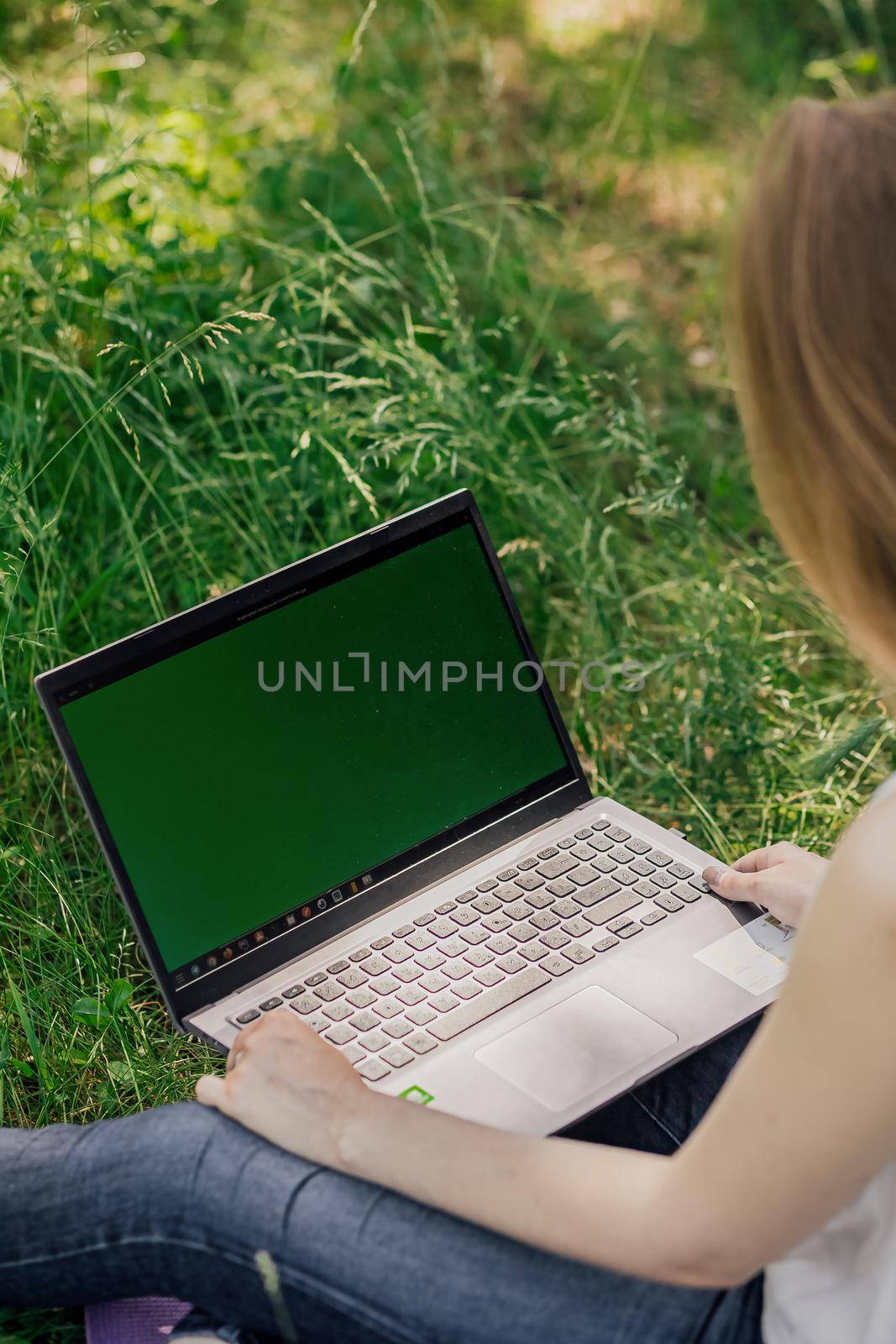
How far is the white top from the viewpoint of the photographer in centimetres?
97

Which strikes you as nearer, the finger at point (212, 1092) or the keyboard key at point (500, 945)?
the finger at point (212, 1092)

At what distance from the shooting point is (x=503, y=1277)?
106 cm

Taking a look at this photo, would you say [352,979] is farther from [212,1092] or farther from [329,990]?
[212,1092]

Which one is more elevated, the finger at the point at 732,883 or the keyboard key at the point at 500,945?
the keyboard key at the point at 500,945

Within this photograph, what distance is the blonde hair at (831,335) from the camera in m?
0.90

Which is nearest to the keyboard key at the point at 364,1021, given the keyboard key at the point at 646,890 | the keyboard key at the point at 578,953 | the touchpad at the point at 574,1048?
the touchpad at the point at 574,1048

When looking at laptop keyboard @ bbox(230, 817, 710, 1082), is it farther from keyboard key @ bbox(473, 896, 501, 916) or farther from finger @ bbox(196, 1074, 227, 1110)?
finger @ bbox(196, 1074, 227, 1110)

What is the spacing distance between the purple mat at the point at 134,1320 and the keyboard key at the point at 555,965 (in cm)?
50

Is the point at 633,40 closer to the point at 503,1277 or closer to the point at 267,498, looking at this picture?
the point at 267,498

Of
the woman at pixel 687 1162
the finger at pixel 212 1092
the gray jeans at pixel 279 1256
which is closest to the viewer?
the woman at pixel 687 1162

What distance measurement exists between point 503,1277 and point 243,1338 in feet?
0.85

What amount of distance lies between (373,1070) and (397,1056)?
0.03m

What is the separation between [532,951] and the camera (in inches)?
56.4

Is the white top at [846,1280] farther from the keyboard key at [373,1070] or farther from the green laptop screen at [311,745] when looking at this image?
the green laptop screen at [311,745]
